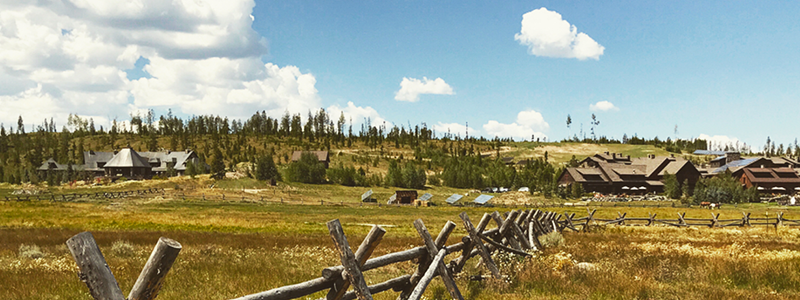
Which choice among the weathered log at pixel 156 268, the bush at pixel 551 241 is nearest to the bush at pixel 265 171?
the bush at pixel 551 241

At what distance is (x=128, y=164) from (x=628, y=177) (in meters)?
113

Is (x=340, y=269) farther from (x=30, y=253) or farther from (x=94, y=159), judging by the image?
(x=94, y=159)

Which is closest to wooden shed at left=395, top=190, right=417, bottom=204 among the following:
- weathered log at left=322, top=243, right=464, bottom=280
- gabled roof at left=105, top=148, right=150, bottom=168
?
gabled roof at left=105, top=148, right=150, bottom=168

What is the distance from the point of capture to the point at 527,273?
392 inches

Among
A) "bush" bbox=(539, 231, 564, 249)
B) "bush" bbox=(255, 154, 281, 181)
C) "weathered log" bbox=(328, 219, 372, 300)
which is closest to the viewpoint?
"weathered log" bbox=(328, 219, 372, 300)

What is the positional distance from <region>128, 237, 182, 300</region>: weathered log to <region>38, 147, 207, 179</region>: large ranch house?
117214 mm

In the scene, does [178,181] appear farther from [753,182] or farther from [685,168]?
[753,182]

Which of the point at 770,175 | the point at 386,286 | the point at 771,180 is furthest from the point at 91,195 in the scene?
the point at 770,175

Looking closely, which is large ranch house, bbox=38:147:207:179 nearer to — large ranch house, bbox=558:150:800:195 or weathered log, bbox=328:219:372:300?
large ranch house, bbox=558:150:800:195

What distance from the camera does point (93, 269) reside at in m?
A: 3.68

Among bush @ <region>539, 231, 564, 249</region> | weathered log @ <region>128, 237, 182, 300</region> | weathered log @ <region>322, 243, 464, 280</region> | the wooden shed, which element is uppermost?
weathered log @ <region>128, 237, 182, 300</region>

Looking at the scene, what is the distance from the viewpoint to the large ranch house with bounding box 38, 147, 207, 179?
11525 cm

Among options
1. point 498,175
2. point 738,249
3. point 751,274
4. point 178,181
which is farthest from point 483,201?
point 751,274

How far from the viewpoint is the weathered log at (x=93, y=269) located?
3.65 m
